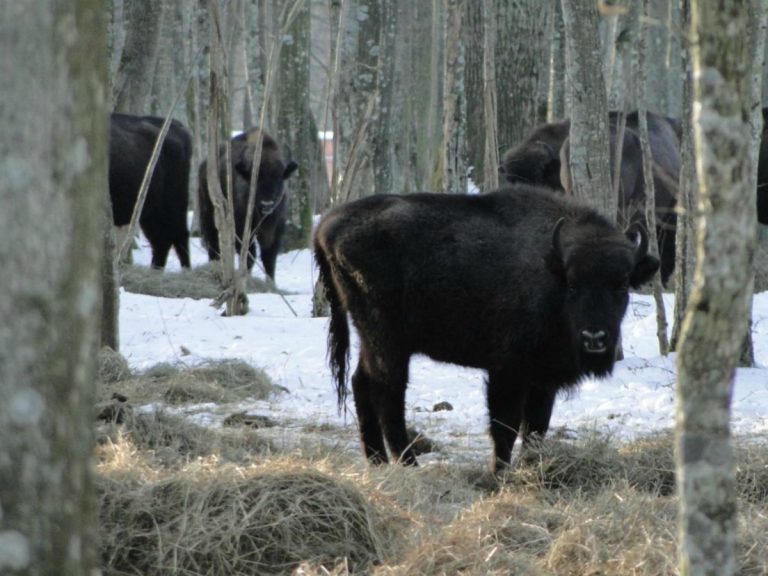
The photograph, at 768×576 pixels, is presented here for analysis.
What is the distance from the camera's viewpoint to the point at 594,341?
7160 millimetres

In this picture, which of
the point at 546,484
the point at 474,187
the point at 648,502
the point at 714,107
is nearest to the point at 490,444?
the point at 546,484

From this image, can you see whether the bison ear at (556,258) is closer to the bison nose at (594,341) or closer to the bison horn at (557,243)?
the bison horn at (557,243)

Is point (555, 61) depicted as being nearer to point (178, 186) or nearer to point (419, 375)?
point (178, 186)

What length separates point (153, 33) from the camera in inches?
647

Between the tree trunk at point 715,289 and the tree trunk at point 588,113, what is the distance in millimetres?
6988

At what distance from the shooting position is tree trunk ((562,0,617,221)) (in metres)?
10.5

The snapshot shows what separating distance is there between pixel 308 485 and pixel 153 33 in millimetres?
11849

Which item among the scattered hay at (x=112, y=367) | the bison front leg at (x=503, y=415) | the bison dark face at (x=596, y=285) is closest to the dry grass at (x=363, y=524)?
the bison front leg at (x=503, y=415)

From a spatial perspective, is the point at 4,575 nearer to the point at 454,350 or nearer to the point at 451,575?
the point at 451,575

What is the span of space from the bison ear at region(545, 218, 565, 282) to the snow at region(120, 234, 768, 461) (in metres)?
0.91

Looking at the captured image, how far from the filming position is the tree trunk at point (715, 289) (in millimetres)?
3500

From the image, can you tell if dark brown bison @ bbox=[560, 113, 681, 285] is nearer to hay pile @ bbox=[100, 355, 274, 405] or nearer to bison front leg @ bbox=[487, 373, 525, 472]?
hay pile @ bbox=[100, 355, 274, 405]

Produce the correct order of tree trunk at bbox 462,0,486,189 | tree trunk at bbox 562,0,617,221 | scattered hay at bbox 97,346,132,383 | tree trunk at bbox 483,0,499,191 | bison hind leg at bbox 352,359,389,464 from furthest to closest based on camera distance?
tree trunk at bbox 462,0,486,189, tree trunk at bbox 483,0,499,191, tree trunk at bbox 562,0,617,221, scattered hay at bbox 97,346,132,383, bison hind leg at bbox 352,359,389,464

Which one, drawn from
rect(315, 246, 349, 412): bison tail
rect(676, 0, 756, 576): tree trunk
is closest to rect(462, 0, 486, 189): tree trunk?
rect(315, 246, 349, 412): bison tail
